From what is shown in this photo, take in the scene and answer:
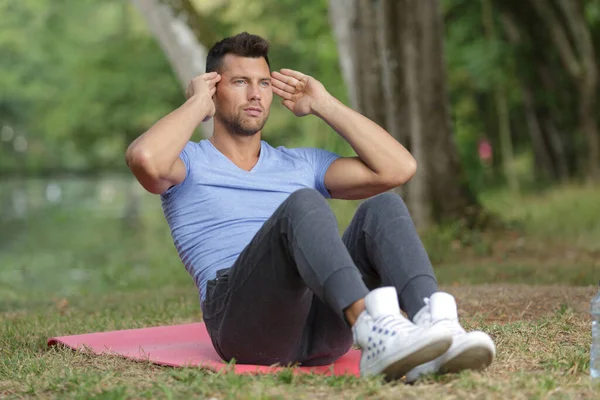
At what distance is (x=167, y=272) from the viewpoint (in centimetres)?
1199

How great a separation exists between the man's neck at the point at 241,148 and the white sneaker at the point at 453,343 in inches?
48.5

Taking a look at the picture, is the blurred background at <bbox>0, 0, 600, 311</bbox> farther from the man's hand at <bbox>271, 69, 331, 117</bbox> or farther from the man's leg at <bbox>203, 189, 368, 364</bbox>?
the man's leg at <bbox>203, 189, 368, 364</bbox>

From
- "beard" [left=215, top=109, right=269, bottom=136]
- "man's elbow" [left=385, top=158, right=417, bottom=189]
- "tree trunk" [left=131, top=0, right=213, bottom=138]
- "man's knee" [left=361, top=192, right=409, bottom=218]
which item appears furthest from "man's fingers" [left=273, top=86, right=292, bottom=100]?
"tree trunk" [left=131, top=0, right=213, bottom=138]

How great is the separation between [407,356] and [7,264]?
13448 mm

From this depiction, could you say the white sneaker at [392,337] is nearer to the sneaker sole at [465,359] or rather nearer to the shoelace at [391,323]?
the shoelace at [391,323]

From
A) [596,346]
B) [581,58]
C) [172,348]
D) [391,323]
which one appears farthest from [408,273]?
[581,58]

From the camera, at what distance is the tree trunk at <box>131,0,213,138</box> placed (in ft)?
38.3

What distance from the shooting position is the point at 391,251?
3.86 meters

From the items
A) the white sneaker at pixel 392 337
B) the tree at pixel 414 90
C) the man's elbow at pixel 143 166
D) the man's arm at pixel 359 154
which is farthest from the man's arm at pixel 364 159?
the tree at pixel 414 90

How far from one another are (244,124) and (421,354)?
4.92 ft

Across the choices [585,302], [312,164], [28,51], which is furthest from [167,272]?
[28,51]

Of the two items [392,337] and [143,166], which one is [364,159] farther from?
[392,337]

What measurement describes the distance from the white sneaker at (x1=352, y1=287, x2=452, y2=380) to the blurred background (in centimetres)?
494

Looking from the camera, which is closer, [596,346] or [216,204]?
[596,346]
